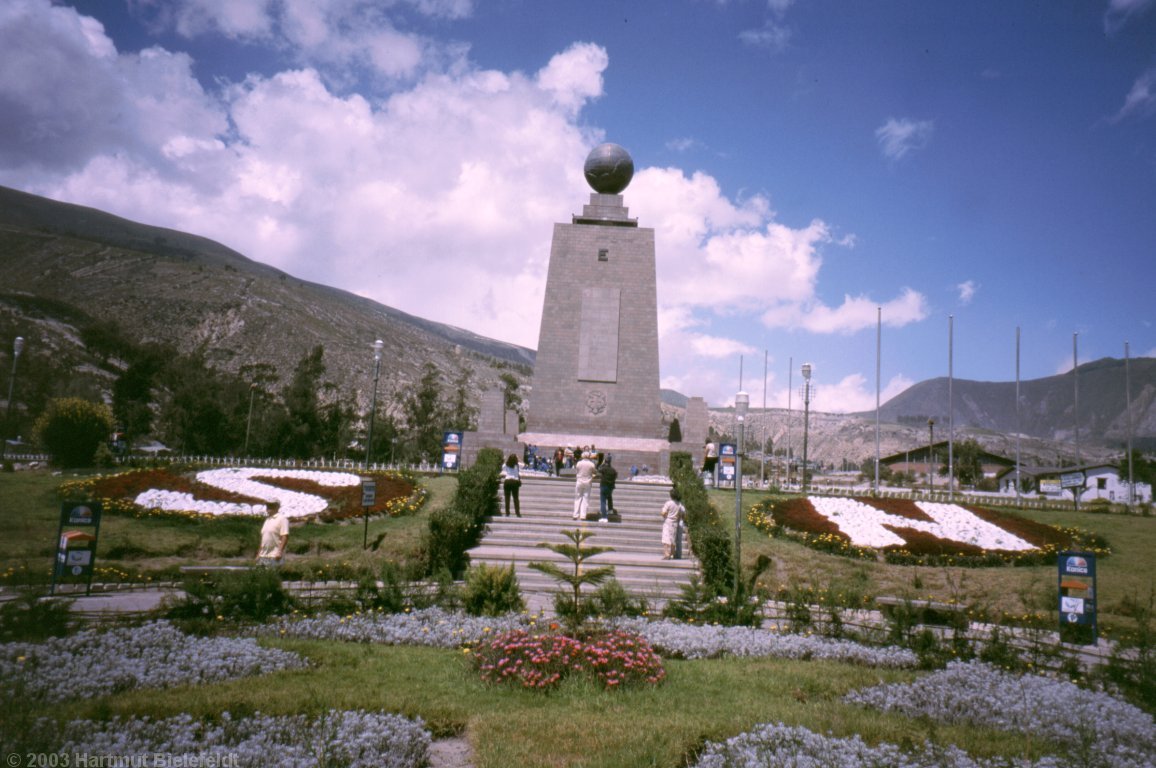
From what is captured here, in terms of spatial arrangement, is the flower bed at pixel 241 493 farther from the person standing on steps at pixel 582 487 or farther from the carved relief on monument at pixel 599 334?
the carved relief on monument at pixel 599 334

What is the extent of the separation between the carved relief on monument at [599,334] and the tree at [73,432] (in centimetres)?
1658

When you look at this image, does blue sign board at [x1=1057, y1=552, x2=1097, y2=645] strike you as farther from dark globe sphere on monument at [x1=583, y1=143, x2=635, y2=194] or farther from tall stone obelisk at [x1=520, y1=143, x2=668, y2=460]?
dark globe sphere on monument at [x1=583, y1=143, x2=635, y2=194]

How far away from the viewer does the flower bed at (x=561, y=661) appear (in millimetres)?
6441

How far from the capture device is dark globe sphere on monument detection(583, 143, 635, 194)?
27016mm

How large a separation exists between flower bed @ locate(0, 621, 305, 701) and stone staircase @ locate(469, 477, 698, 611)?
13.0 feet

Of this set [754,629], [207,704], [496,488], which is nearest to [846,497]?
[496,488]

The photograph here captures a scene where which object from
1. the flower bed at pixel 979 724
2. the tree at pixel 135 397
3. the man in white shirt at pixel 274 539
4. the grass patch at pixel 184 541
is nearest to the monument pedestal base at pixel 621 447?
the grass patch at pixel 184 541

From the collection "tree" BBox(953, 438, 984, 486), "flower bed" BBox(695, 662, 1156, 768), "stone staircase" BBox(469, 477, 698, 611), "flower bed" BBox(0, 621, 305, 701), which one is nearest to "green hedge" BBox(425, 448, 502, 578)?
"stone staircase" BBox(469, 477, 698, 611)

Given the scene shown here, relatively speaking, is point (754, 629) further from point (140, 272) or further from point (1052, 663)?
point (140, 272)

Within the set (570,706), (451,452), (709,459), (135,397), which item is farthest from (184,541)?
(135,397)

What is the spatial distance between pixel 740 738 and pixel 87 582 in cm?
928

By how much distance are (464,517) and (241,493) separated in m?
8.46

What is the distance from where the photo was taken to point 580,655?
265 inches

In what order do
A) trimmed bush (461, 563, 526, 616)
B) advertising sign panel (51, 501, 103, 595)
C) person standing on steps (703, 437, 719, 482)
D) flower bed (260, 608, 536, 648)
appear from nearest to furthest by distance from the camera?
1. flower bed (260, 608, 536, 648)
2. trimmed bush (461, 563, 526, 616)
3. advertising sign panel (51, 501, 103, 595)
4. person standing on steps (703, 437, 719, 482)
